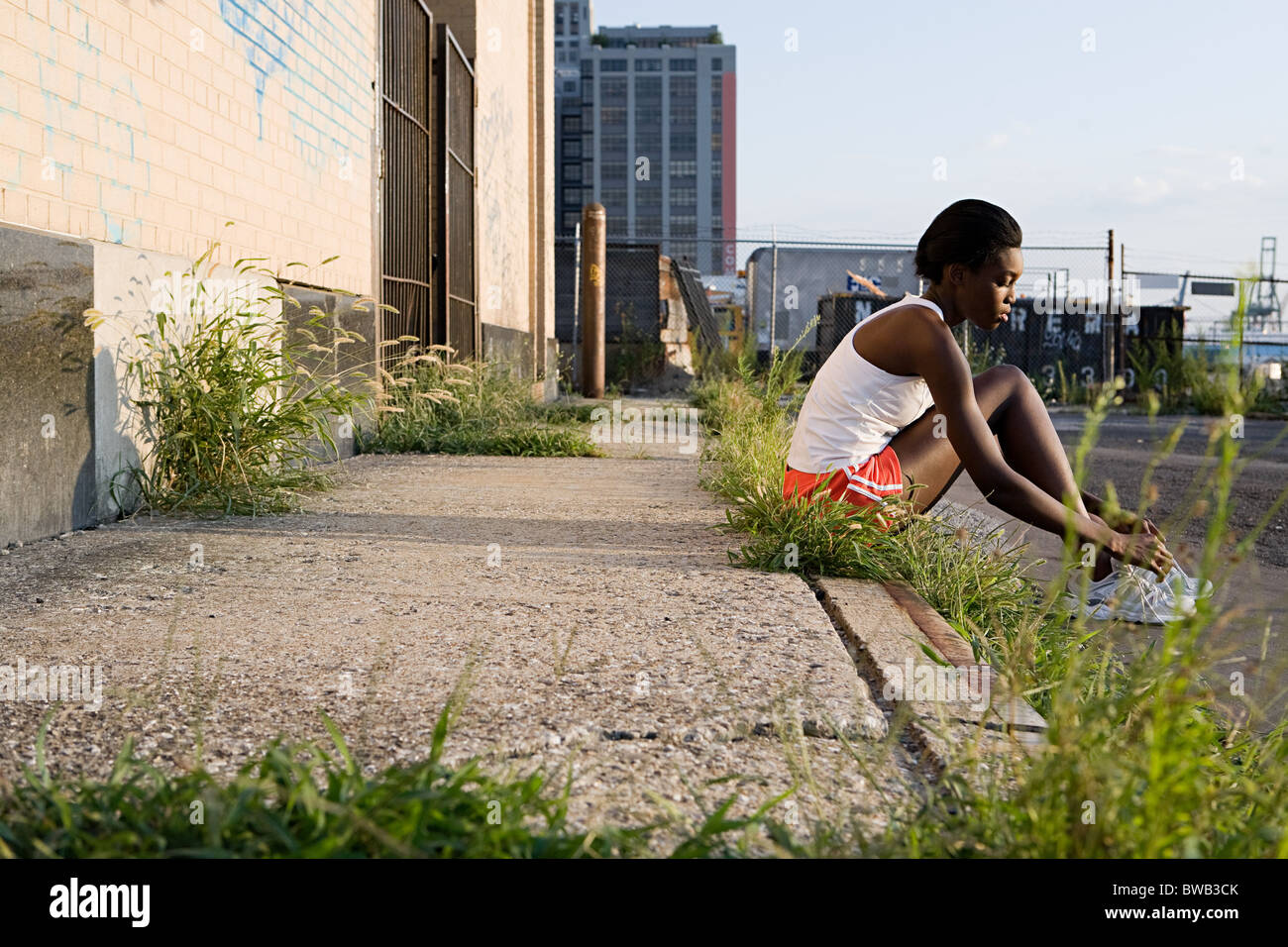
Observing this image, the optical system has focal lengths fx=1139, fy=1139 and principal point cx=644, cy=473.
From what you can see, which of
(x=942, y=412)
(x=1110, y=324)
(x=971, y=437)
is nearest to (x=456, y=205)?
(x=942, y=412)

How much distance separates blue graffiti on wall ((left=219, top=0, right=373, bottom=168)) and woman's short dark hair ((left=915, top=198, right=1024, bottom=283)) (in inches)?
124

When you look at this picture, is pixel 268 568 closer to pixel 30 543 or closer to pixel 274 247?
pixel 30 543

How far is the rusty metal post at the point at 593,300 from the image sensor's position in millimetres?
12258

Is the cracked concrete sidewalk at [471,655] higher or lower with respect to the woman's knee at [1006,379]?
lower

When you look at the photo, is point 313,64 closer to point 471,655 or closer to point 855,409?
point 855,409

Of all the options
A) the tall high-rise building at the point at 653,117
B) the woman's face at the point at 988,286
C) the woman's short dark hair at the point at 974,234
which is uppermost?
the tall high-rise building at the point at 653,117

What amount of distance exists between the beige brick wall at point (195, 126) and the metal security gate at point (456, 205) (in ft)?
5.70

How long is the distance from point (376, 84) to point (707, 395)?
175 inches

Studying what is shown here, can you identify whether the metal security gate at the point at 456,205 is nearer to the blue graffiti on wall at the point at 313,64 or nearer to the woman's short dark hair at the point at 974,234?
the blue graffiti on wall at the point at 313,64

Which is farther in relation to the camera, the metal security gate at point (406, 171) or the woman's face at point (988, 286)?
the metal security gate at point (406, 171)

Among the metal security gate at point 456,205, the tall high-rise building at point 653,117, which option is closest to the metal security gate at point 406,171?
the metal security gate at point 456,205

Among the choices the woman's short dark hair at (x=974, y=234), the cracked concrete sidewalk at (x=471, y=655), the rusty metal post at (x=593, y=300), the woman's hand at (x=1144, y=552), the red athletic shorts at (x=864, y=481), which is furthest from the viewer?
the rusty metal post at (x=593, y=300)

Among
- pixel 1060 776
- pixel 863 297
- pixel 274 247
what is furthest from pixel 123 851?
pixel 863 297

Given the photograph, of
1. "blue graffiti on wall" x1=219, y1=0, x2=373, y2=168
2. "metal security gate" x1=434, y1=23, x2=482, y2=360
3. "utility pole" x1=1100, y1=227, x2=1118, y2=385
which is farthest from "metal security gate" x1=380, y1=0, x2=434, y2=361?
"utility pole" x1=1100, y1=227, x2=1118, y2=385
